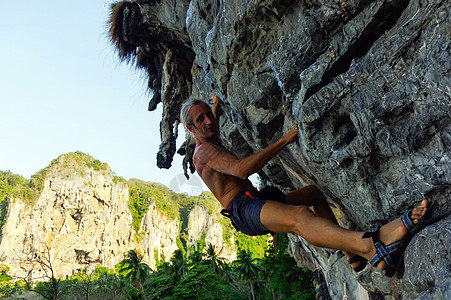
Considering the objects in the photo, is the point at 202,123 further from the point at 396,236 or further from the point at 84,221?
the point at 84,221

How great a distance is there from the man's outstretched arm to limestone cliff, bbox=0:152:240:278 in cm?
6126

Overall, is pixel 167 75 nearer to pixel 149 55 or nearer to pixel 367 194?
pixel 149 55

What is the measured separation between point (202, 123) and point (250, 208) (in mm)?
1353

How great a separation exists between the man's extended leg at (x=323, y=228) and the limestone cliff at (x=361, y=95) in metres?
0.18

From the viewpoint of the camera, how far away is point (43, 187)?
Result: 67.4m

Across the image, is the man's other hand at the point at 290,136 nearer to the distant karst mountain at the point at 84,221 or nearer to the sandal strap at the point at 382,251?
the sandal strap at the point at 382,251

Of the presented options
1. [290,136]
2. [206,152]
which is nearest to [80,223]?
[206,152]

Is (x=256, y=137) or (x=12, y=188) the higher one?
(x=12, y=188)

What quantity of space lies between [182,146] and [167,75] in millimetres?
3260

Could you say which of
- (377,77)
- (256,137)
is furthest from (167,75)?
(377,77)

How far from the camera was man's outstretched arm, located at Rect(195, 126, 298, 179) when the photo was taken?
339 centimetres

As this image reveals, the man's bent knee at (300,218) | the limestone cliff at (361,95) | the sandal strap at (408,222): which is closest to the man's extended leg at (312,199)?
the limestone cliff at (361,95)

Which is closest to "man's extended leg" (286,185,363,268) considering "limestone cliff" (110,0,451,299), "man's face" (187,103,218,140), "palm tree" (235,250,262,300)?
"limestone cliff" (110,0,451,299)

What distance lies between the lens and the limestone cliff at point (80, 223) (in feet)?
203
